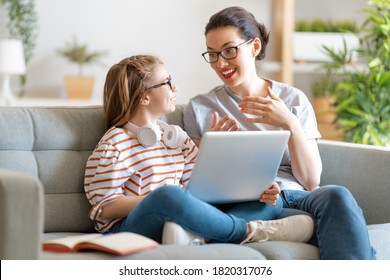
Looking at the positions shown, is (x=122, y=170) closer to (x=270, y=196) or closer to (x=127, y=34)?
(x=270, y=196)

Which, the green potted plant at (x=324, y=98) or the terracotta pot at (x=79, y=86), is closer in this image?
the terracotta pot at (x=79, y=86)

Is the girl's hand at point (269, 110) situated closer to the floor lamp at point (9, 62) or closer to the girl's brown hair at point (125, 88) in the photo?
the girl's brown hair at point (125, 88)

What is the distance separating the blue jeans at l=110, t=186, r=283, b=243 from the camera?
83.0 inches

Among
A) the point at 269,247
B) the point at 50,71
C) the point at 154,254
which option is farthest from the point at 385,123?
the point at 50,71

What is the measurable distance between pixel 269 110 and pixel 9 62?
2.88 meters

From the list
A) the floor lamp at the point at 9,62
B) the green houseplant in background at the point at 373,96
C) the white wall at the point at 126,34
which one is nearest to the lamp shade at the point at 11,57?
the floor lamp at the point at 9,62

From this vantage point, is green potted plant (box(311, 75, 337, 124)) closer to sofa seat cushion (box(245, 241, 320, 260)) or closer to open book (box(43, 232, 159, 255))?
sofa seat cushion (box(245, 241, 320, 260))

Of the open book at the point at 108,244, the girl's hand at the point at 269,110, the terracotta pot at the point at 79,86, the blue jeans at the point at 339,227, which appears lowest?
the terracotta pot at the point at 79,86

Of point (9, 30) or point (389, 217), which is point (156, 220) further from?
point (9, 30)

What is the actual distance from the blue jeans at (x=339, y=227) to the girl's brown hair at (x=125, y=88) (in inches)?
26.6

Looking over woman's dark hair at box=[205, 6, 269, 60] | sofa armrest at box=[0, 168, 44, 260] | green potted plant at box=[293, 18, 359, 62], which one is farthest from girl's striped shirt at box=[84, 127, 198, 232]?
green potted plant at box=[293, 18, 359, 62]

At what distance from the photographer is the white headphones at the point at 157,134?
2.46 metres

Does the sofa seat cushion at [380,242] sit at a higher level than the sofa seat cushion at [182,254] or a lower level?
lower
